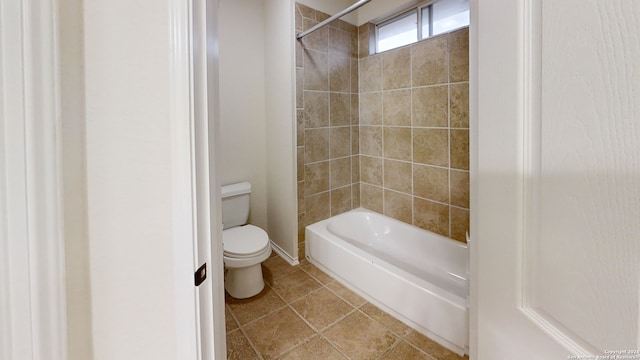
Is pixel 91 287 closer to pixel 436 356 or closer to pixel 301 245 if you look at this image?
pixel 436 356

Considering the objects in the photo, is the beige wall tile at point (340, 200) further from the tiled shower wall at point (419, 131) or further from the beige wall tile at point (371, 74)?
the beige wall tile at point (371, 74)

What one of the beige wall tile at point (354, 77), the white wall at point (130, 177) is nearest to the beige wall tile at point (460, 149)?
the beige wall tile at point (354, 77)

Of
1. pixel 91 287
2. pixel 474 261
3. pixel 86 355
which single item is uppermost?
pixel 474 261

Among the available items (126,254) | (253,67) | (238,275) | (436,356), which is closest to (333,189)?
(238,275)

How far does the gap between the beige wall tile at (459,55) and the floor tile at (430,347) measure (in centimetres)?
172

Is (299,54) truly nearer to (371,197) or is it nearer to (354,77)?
(354,77)

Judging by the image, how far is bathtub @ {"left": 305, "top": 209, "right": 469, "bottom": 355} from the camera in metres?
1.51

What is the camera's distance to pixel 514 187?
0.46m

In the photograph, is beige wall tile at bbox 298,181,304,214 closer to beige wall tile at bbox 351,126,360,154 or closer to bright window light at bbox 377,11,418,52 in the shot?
beige wall tile at bbox 351,126,360,154

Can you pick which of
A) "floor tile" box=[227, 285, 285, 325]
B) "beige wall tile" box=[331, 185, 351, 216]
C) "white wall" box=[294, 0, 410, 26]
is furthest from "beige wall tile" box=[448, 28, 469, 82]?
"floor tile" box=[227, 285, 285, 325]

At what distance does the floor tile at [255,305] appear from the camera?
5.90 ft

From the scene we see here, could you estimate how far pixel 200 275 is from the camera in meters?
0.70

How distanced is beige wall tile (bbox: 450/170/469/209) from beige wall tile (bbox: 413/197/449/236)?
113 mm

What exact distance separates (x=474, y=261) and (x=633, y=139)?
367 millimetres
